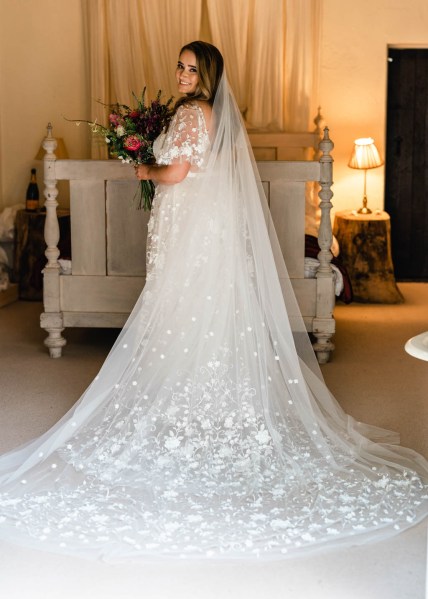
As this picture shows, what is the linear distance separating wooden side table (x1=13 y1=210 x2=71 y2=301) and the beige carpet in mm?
188

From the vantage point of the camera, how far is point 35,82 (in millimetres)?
7930

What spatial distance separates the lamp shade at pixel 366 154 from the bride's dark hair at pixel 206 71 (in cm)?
377

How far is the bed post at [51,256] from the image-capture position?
537 centimetres

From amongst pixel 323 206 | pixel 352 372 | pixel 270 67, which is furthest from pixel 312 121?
pixel 352 372

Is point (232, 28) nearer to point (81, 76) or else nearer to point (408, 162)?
point (81, 76)

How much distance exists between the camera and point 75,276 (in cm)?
545

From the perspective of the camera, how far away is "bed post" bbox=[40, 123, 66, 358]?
5.37 meters

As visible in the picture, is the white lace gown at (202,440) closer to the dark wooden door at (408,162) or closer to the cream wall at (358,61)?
the cream wall at (358,61)

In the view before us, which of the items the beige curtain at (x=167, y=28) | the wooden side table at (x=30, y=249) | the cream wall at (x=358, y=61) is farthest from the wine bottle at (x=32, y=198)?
the cream wall at (x=358, y=61)

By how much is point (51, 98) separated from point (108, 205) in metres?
2.91

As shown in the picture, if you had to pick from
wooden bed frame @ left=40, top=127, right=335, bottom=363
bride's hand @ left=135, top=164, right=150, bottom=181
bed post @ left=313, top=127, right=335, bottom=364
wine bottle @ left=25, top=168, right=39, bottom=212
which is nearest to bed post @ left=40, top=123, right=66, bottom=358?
wooden bed frame @ left=40, top=127, right=335, bottom=363

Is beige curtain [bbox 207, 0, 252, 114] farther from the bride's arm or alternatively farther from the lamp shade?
the bride's arm

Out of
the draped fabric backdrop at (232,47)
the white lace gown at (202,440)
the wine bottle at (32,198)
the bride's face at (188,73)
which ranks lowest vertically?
the white lace gown at (202,440)

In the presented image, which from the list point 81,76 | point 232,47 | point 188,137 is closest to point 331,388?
point 188,137
